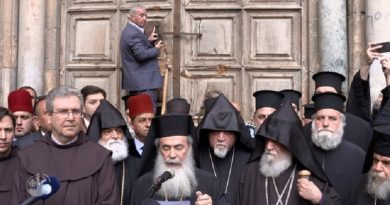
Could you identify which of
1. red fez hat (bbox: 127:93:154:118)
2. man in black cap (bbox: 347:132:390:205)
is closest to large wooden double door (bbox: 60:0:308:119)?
red fez hat (bbox: 127:93:154:118)

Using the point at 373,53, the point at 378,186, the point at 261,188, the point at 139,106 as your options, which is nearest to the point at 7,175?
the point at 139,106

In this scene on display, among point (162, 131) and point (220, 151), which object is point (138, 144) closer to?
point (220, 151)

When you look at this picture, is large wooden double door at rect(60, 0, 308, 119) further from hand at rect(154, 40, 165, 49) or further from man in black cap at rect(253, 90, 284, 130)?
man in black cap at rect(253, 90, 284, 130)

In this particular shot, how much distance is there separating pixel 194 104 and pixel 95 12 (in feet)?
6.44

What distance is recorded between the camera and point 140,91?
382 inches

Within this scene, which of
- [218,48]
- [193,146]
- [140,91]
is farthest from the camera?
[218,48]

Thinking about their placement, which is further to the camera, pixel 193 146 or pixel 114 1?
pixel 114 1

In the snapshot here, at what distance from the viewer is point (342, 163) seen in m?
6.59

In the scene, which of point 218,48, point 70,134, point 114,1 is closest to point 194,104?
point 218,48

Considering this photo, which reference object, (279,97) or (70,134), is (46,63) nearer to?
(279,97)

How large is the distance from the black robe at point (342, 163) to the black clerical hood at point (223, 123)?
583 millimetres

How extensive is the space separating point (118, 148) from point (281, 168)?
1419 millimetres

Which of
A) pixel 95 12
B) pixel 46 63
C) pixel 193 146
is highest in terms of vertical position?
pixel 95 12

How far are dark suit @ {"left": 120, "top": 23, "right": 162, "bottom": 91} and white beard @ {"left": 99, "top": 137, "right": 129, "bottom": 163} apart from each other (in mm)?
3196
